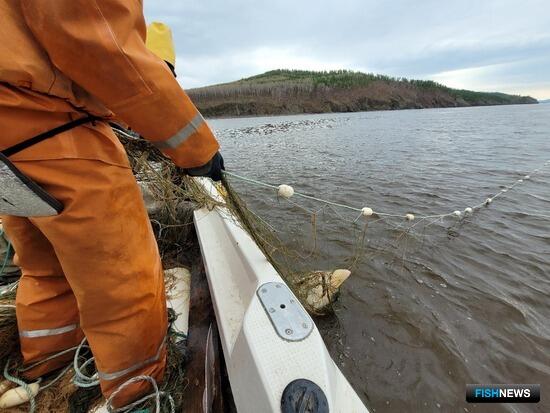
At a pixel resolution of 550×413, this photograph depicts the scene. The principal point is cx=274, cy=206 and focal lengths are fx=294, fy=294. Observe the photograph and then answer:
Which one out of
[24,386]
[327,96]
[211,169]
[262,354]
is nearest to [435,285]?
[262,354]

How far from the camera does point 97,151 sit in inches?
52.1

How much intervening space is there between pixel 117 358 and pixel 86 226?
2.49 ft

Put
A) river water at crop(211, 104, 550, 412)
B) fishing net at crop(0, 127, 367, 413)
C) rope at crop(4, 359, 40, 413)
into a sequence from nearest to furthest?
1. rope at crop(4, 359, 40, 413)
2. fishing net at crop(0, 127, 367, 413)
3. river water at crop(211, 104, 550, 412)

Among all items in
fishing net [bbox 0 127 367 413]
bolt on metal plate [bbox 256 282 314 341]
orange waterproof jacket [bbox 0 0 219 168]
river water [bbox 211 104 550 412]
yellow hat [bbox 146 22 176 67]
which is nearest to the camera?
orange waterproof jacket [bbox 0 0 219 168]

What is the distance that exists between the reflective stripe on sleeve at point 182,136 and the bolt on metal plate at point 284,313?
1026 millimetres

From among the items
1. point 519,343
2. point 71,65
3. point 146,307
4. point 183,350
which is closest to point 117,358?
point 146,307

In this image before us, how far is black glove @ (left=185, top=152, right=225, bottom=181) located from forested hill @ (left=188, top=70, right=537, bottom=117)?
2785 inches

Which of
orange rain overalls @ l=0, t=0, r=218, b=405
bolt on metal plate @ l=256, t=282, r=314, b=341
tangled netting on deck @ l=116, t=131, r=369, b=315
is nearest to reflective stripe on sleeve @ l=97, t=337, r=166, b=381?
orange rain overalls @ l=0, t=0, r=218, b=405

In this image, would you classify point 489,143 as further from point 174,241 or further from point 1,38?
point 1,38

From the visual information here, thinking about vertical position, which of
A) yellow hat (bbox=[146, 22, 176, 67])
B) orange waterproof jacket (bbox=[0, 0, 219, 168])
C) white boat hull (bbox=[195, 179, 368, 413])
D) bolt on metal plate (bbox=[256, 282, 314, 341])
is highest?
yellow hat (bbox=[146, 22, 176, 67])

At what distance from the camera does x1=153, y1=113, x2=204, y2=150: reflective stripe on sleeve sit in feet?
4.55

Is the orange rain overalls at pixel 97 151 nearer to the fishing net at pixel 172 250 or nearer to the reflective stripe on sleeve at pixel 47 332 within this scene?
the reflective stripe on sleeve at pixel 47 332

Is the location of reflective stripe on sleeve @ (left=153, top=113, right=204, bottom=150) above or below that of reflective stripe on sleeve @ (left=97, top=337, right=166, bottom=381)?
above

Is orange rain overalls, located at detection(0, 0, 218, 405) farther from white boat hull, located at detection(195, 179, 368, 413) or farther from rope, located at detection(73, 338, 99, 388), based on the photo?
white boat hull, located at detection(195, 179, 368, 413)
